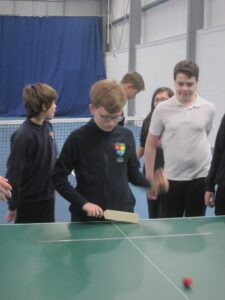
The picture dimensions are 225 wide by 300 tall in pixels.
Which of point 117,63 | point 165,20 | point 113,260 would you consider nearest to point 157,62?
point 165,20

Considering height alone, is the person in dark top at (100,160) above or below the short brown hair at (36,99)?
below

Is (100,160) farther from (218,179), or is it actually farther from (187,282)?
(187,282)

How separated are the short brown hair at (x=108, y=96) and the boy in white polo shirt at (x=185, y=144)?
767 millimetres

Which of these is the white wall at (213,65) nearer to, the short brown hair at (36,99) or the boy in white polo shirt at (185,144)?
the boy in white polo shirt at (185,144)

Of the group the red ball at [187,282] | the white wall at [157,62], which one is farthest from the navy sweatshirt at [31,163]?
the white wall at [157,62]

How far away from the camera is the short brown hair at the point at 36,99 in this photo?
2.88 meters

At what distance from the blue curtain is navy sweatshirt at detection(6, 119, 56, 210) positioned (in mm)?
13407

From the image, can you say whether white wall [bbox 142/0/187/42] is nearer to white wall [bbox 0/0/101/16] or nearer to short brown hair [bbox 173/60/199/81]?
white wall [bbox 0/0/101/16]

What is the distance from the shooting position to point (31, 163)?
2.88m

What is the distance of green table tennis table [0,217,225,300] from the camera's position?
1.63 meters

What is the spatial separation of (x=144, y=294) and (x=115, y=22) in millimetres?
15207

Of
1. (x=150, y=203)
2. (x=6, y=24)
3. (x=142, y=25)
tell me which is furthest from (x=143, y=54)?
(x=150, y=203)

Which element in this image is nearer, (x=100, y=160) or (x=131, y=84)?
(x=100, y=160)

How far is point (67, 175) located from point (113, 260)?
68 cm
